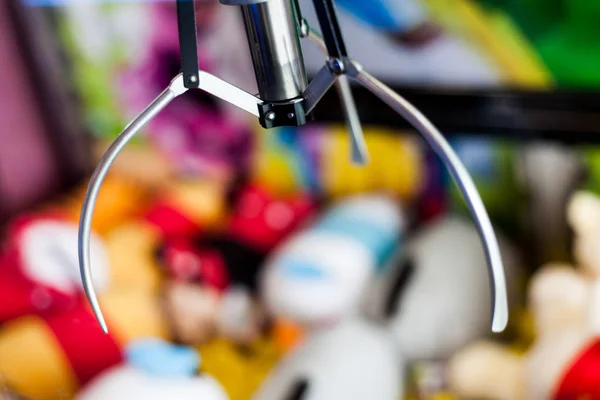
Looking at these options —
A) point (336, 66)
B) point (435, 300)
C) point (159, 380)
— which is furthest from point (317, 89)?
point (435, 300)

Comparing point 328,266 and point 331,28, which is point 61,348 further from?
point 331,28

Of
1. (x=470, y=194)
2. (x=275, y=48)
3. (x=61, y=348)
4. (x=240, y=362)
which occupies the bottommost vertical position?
(x=240, y=362)

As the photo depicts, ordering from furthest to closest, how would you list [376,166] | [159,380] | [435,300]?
1. [376,166]
2. [435,300]
3. [159,380]

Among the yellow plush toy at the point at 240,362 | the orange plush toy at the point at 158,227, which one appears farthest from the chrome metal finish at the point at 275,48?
the orange plush toy at the point at 158,227

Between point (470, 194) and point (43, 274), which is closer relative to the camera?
point (470, 194)

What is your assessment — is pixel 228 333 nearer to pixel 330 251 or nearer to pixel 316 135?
pixel 330 251

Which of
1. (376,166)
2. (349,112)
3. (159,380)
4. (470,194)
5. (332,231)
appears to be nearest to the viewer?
(470,194)

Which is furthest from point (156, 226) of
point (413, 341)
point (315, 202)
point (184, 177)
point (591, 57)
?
point (591, 57)

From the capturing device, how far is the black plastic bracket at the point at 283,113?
44 cm

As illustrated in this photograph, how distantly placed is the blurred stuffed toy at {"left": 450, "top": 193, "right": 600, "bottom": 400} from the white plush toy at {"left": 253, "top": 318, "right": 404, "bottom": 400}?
11 cm

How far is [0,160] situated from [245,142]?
1.67 ft

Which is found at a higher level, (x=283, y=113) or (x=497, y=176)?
(x=283, y=113)

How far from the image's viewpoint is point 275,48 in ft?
1.41

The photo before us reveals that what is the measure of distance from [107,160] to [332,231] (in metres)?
0.60
